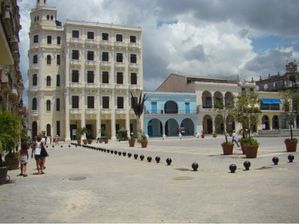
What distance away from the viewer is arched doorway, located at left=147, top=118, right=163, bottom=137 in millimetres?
61800

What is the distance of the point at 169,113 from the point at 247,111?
40791 millimetres

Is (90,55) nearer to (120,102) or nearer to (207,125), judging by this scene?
(120,102)

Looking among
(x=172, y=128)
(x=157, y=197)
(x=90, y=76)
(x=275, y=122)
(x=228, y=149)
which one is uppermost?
(x=90, y=76)

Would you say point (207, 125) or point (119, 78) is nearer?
point (119, 78)

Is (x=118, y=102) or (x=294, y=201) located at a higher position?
(x=118, y=102)

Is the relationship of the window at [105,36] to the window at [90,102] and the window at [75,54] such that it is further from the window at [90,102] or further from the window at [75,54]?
the window at [90,102]

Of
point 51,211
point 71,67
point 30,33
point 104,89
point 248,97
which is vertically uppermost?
point 30,33

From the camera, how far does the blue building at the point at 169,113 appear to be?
59000 mm

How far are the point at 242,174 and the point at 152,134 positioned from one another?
5062cm

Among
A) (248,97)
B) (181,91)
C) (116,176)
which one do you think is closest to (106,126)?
(181,91)

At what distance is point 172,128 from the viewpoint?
64.8m

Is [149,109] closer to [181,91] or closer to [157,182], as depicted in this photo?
[181,91]

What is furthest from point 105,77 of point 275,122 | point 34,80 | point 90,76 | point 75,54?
point 275,122

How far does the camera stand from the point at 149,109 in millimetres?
58844
